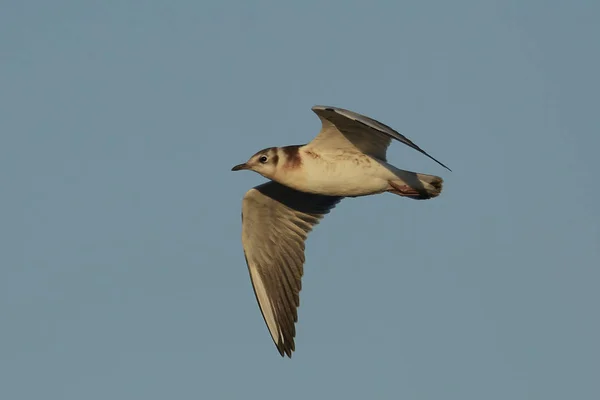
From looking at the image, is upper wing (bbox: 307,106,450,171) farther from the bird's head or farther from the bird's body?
the bird's head

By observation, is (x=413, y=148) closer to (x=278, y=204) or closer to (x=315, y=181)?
(x=315, y=181)

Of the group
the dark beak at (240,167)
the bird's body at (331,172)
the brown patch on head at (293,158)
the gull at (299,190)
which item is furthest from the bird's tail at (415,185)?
the dark beak at (240,167)

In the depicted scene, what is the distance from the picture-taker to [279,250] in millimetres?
17609

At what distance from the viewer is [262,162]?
1589 centimetres

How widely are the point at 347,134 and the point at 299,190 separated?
1043 mm

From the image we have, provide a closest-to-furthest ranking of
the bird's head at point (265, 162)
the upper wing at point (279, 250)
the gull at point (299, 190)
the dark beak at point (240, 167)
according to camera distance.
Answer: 1. the gull at point (299, 190)
2. the bird's head at point (265, 162)
3. the dark beak at point (240, 167)
4. the upper wing at point (279, 250)

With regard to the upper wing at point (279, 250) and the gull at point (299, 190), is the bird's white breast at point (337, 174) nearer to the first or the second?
the gull at point (299, 190)

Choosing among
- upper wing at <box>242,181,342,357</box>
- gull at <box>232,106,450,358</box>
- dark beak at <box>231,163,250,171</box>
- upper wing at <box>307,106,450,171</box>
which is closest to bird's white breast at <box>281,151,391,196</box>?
gull at <box>232,106,450,358</box>

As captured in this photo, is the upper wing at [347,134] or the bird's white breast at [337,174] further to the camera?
the bird's white breast at [337,174]

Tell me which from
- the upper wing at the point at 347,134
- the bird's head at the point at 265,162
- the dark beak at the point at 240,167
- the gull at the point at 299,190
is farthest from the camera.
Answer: the dark beak at the point at 240,167

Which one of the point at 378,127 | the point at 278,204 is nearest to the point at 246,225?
the point at 278,204

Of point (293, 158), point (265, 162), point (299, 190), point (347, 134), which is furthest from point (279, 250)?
point (347, 134)

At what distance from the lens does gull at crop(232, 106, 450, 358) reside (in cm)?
1550

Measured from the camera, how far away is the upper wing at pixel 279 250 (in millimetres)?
17422
